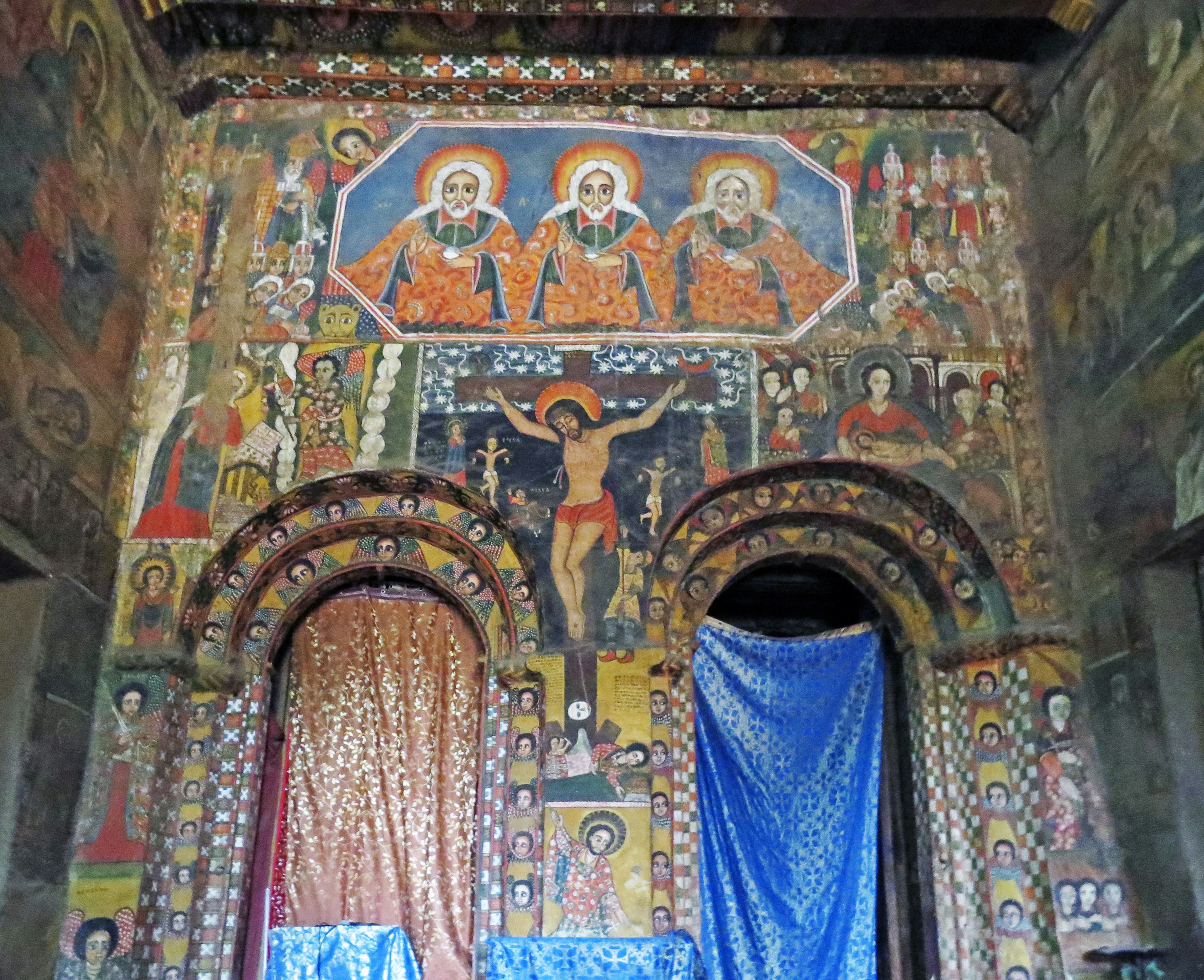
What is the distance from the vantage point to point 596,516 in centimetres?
801

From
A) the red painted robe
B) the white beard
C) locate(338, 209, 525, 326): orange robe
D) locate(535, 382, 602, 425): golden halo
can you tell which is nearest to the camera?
the red painted robe

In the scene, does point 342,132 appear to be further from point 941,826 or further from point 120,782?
point 941,826

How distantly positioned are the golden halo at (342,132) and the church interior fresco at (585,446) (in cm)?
2

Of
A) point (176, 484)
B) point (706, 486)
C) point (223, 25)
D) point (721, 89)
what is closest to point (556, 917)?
point (706, 486)

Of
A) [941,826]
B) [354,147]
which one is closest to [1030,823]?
[941,826]

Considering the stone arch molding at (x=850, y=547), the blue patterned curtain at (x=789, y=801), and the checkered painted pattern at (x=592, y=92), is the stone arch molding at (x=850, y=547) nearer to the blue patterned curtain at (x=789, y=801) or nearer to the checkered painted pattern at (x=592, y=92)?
the blue patterned curtain at (x=789, y=801)

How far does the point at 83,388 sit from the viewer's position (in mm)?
7555

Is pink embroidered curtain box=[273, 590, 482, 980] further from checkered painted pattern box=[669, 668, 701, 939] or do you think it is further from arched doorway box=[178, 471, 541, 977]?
checkered painted pattern box=[669, 668, 701, 939]

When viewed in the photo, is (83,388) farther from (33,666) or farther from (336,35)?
(336,35)

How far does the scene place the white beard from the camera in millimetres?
9031

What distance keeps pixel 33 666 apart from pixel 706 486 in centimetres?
436

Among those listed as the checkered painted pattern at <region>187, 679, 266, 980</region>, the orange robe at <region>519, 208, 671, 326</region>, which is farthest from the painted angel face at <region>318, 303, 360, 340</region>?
the checkered painted pattern at <region>187, 679, 266, 980</region>

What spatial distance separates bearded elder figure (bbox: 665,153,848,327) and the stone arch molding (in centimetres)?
129

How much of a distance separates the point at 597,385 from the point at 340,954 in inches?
166
